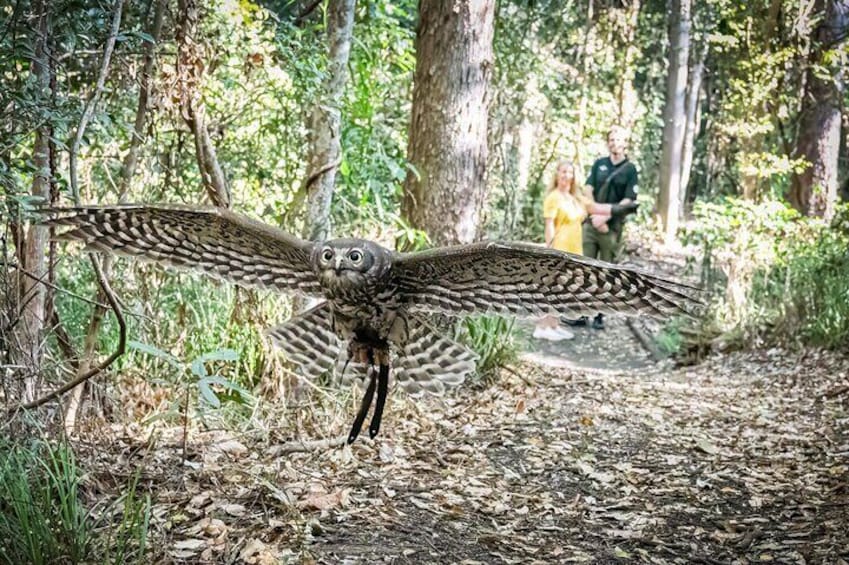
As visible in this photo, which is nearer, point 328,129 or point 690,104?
point 328,129

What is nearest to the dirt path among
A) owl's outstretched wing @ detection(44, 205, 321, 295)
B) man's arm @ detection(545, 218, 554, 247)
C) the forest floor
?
the forest floor

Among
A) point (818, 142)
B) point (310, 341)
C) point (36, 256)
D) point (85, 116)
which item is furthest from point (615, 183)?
point (85, 116)

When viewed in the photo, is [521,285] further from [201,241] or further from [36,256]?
[36,256]

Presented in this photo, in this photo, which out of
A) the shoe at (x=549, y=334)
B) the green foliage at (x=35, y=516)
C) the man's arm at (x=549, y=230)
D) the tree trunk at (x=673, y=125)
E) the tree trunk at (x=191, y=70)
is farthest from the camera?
the tree trunk at (x=673, y=125)

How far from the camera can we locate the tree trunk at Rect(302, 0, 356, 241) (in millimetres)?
4961

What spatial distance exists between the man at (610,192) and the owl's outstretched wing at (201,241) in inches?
246

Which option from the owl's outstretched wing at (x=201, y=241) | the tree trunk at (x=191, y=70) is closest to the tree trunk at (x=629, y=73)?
the tree trunk at (x=191, y=70)

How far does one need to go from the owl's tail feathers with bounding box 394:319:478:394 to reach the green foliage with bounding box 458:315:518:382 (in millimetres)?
2165

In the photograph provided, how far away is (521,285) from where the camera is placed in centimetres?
420

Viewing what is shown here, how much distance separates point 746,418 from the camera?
6320mm

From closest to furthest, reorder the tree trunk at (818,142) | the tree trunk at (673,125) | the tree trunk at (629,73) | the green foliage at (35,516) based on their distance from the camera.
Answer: the green foliage at (35,516) → the tree trunk at (818,142) → the tree trunk at (629,73) → the tree trunk at (673,125)

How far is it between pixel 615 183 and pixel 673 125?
9.23 meters

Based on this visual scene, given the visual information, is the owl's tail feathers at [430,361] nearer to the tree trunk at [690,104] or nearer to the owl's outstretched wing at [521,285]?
the owl's outstretched wing at [521,285]

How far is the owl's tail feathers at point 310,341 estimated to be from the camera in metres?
4.64
